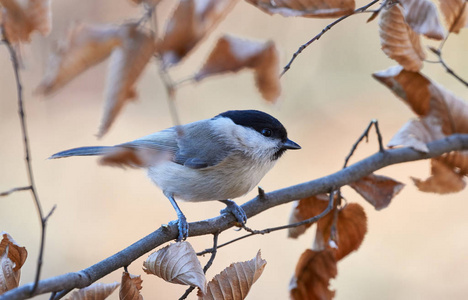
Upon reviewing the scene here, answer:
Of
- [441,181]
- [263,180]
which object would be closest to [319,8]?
[441,181]

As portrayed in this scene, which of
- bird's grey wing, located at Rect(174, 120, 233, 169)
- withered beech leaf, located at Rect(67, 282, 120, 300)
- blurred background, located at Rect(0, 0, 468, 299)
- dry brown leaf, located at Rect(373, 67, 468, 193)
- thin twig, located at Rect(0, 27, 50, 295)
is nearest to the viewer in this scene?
thin twig, located at Rect(0, 27, 50, 295)

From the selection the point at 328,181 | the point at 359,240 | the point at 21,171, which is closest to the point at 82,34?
the point at 328,181

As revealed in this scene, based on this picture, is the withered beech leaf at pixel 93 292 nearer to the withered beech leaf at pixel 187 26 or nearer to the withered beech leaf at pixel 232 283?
the withered beech leaf at pixel 232 283

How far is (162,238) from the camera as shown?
3.12 feet

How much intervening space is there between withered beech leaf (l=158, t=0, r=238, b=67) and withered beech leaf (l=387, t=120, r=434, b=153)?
0.63 metres

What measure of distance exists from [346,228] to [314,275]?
6.6 inches

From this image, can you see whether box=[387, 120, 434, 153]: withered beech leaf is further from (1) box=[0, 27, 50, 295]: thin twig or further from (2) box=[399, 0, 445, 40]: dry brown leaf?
(1) box=[0, 27, 50, 295]: thin twig

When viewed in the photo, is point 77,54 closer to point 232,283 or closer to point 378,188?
point 232,283

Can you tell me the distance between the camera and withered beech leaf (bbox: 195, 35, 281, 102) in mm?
938

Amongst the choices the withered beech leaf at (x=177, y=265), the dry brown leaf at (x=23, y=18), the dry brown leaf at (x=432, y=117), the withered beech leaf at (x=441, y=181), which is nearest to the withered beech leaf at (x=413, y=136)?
the dry brown leaf at (x=432, y=117)

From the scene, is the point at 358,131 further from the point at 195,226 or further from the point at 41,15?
the point at 41,15

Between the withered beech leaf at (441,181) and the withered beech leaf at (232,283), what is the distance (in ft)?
2.00

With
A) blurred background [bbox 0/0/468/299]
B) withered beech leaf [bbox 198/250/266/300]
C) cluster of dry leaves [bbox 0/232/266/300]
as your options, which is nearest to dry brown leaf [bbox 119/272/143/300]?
cluster of dry leaves [bbox 0/232/266/300]

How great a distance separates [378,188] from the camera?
47.2 inches
